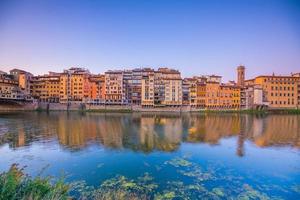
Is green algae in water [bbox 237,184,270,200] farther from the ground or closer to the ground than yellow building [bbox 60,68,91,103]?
closer to the ground

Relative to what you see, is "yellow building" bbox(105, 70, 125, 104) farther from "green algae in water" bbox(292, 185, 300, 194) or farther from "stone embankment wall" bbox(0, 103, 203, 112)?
"green algae in water" bbox(292, 185, 300, 194)

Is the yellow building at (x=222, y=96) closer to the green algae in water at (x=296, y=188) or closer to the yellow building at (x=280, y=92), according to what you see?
the yellow building at (x=280, y=92)

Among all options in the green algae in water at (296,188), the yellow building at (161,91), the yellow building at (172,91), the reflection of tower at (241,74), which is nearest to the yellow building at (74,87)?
the yellow building at (161,91)

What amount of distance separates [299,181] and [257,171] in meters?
2.32

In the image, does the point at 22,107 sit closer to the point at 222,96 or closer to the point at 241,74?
the point at 222,96

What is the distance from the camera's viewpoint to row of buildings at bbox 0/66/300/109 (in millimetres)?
80438

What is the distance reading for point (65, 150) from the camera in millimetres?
18844

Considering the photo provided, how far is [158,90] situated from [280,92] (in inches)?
1883

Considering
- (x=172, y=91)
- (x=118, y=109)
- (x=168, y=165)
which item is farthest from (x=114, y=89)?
(x=168, y=165)

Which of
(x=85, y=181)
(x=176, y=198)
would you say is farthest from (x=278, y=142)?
(x=85, y=181)

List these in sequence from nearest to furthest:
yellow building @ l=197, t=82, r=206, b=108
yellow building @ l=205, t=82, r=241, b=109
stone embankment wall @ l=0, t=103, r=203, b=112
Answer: stone embankment wall @ l=0, t=103, r=203, b=112 → yellow building @ l=197, t=82, r=206, b=108 → yellow building @ l=205, t=82, r=241, b=109

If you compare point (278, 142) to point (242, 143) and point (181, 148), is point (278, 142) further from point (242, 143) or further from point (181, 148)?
point (181, 148)

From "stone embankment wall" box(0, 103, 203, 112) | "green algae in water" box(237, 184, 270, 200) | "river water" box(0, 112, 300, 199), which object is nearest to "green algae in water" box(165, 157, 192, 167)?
"river water" box(0, 112, 300, 199)

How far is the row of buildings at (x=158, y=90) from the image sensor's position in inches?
3167
